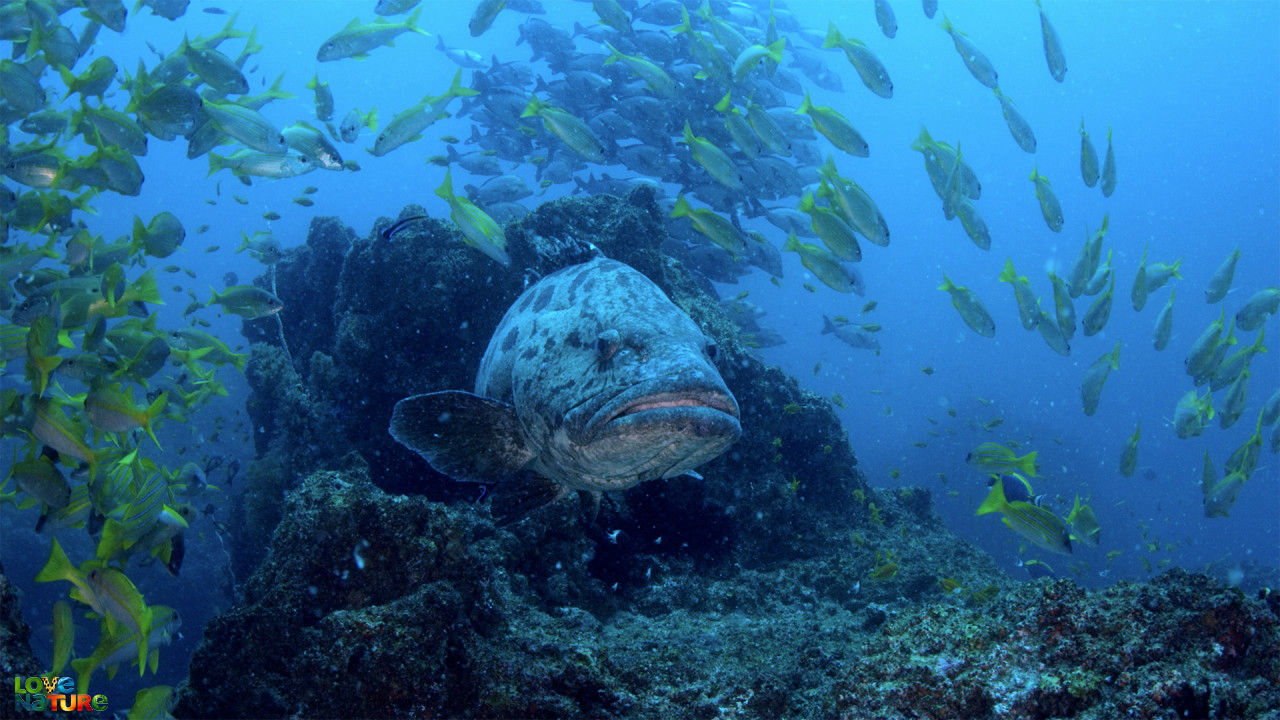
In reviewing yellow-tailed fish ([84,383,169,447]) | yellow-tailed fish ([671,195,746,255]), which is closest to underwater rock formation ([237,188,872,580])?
yellow-tailed fish ([671,195,746,255])

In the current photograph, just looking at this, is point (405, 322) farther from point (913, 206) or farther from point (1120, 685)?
point (913, 206)

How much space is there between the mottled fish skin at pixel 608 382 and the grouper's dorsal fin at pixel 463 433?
0.14m

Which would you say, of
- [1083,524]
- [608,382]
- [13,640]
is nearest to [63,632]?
[13,640]

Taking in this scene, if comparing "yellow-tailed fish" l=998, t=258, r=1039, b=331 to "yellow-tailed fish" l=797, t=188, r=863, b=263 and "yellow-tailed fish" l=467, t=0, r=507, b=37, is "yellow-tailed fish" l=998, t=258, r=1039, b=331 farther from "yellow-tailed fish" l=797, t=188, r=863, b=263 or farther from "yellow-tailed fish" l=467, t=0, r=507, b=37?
"yellow-tailed fish" l=467, t=0, r=507, b=37

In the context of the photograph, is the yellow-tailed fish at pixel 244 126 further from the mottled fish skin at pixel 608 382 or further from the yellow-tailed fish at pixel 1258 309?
the yellow-tailed fish at pixel 1258 309

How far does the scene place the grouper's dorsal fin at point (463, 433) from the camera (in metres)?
3.69

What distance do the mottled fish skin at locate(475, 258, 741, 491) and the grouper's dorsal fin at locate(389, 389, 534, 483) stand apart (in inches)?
5.6

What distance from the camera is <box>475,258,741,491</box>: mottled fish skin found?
289 cm

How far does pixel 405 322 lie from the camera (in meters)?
6.31

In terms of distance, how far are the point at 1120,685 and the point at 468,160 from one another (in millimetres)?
14347

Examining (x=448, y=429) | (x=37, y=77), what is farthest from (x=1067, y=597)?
(x=37, y=77)

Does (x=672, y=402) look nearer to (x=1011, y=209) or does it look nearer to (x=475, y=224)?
(x=475, y=224)

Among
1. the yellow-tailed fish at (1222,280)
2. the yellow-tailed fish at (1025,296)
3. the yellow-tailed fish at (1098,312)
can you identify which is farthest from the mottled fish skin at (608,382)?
the yellow-tailed fish at (1222,280)

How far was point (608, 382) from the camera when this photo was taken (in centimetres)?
316
